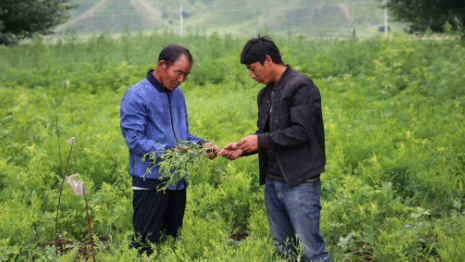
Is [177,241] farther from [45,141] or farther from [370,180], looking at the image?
[45,141]

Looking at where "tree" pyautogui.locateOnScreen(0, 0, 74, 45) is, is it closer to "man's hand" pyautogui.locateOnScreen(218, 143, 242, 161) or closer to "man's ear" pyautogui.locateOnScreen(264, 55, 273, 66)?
"man's hand" pyautogui.locateOnScreen(218, 143, 242, 161)

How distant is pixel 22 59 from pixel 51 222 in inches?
425

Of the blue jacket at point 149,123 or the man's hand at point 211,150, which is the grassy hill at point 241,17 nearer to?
the man's hand at point 211,150

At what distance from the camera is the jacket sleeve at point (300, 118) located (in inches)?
140

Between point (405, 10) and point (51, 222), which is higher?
point (405, 10)

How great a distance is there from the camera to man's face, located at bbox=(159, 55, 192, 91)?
380 centimetres

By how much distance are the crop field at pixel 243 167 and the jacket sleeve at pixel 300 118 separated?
892mm

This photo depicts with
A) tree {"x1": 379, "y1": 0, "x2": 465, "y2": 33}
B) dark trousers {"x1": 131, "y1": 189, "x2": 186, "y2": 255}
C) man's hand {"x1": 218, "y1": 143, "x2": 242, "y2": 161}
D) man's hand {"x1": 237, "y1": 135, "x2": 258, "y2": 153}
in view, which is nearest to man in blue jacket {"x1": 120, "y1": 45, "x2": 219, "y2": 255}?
dark trousers {"x1": 131, "y1": 189, "x2": 186, "y2": 255}

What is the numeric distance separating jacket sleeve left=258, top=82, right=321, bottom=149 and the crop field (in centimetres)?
89

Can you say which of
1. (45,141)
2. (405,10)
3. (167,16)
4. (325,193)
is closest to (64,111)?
(45,141)

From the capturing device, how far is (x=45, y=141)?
7.32 metres

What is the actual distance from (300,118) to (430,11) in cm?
1505

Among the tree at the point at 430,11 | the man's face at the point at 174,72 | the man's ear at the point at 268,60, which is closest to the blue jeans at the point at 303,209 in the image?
the man's ear at the point at 268,60

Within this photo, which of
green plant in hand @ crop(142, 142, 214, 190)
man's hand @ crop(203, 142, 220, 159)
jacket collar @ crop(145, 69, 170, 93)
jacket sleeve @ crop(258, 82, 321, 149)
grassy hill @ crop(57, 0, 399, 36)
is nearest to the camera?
jacket sleeve @ crop(258, 82, 321, 149)
